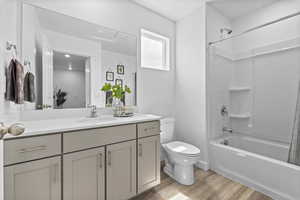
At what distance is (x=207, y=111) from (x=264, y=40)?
1550 mm

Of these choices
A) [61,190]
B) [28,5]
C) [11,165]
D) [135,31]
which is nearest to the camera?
[11,165]

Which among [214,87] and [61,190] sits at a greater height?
[214,87]

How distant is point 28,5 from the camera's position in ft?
4.45

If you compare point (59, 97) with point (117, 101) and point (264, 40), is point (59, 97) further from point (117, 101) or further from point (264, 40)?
point (264, 40)

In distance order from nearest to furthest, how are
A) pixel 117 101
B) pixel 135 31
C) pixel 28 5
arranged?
1. pixel 28 5
2. pixel 117 101
3. pixel 135 31

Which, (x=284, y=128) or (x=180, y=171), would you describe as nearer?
(x=180, y=171)

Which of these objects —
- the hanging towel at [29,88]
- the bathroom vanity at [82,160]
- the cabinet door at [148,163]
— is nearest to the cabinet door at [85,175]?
the bathroom vanity at [82,160]

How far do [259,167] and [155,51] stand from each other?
87.6 inches

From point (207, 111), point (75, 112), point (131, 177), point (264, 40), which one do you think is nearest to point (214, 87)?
point (207, 111)

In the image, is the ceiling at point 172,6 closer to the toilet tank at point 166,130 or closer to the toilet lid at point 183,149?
the toilet tank at point 166,130

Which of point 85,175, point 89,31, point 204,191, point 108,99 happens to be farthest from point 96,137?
point 204,191

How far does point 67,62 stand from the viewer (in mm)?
1573

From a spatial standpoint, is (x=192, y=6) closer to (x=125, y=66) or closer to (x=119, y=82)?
(x=125, y=66)

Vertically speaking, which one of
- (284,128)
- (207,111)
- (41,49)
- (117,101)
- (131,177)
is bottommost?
(131,177)
